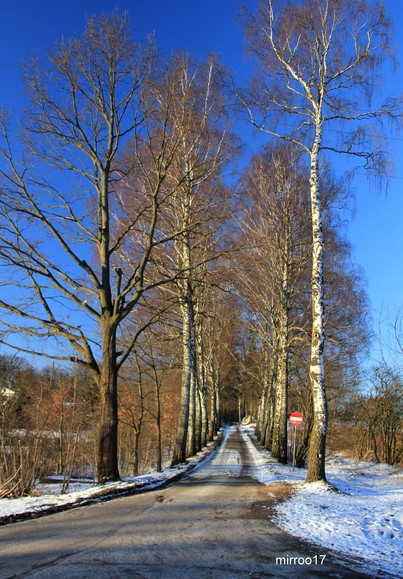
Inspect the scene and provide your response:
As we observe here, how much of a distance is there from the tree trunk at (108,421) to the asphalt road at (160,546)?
2.68 meters

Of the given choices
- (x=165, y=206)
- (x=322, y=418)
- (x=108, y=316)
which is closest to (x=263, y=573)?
(x=322, y=418)

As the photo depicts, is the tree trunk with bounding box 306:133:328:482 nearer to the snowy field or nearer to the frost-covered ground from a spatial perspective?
the snowy field

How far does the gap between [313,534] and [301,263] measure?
14331 mm

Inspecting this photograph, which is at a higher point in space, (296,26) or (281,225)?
(296,26)

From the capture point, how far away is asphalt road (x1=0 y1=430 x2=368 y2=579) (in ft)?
14.1

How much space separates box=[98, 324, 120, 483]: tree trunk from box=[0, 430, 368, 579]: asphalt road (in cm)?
268

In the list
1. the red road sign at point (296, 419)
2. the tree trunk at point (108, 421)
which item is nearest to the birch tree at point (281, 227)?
the red road sign at point (296, 419)

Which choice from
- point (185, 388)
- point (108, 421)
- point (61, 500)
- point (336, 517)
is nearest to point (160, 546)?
point (336, 517)

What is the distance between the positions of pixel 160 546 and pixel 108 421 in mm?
5884

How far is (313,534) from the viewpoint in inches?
237

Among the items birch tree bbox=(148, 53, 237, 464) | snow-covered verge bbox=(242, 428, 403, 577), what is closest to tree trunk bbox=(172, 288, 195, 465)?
birch tree bbox=(148, 53, 237, 464)

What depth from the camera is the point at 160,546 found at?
5.11m

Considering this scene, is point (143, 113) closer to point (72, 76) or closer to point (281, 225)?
point (72, 76)

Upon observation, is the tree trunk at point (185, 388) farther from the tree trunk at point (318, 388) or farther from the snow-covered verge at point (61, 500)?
the tree trunk at point (318, 388)
